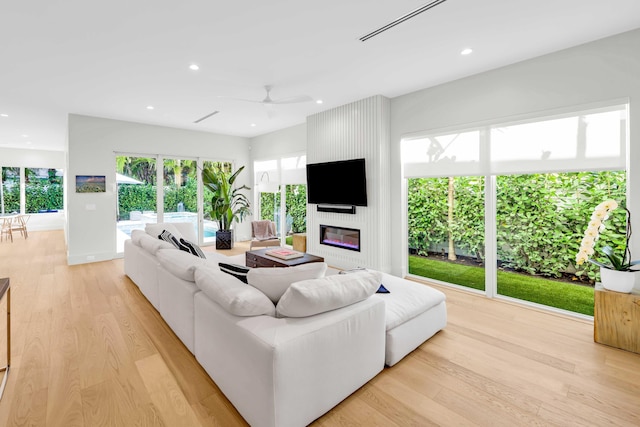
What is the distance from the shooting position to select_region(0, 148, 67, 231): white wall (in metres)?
9.45

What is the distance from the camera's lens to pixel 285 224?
720 cm

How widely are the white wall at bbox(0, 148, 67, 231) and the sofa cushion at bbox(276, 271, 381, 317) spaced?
11619mm

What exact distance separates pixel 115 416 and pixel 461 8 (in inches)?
153

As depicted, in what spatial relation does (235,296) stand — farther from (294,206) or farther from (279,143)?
(279,143)

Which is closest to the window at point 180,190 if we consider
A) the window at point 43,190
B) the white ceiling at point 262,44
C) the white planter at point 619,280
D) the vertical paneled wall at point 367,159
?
the white ceiling at point 262,44

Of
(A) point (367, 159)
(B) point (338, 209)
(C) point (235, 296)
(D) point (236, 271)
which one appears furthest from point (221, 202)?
(C) point (235, 296)

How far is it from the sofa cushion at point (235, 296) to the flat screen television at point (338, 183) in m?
3.12

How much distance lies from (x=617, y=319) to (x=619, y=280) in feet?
1.13

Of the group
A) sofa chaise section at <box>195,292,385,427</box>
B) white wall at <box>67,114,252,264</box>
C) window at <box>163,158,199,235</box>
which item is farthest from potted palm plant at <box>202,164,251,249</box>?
sofa chaise section at <box>195,292,385,427</box>

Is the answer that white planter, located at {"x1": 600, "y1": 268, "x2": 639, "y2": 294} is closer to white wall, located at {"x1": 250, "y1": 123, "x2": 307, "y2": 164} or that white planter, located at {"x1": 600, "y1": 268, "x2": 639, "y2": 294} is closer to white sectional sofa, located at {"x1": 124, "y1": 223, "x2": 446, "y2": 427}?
white sectional sofa, located at {"x1": 124, "y1": 223, "x2": 446, "y2": 427}

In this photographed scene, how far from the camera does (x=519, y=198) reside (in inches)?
147

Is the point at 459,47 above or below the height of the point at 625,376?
above

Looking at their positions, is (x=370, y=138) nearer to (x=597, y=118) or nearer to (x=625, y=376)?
(x=597, y=118)

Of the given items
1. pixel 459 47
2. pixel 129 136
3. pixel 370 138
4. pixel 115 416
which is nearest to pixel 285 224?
pixel 370 138
